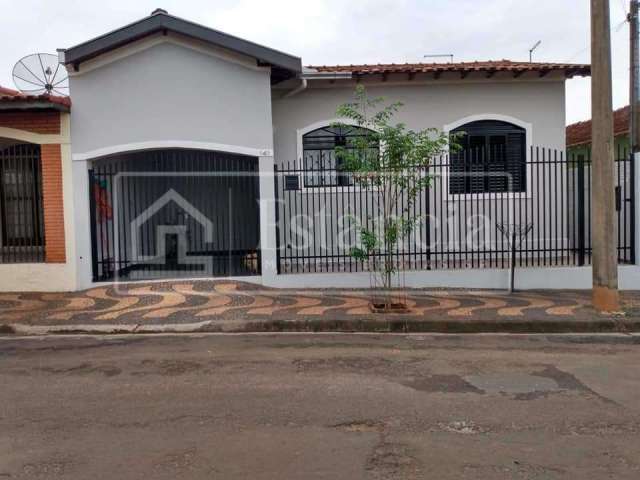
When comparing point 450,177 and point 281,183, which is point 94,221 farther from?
point 450,177

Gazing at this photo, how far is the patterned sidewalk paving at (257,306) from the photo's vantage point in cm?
859

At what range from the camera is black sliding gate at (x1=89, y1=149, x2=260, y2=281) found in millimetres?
11508

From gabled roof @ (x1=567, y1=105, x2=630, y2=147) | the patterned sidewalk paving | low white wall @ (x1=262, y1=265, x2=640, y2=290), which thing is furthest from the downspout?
gabled roof @ (x1=567, y1=105, x2=630, y2=147)

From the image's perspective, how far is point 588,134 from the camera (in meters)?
17.6

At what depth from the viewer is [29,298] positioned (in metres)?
10.3

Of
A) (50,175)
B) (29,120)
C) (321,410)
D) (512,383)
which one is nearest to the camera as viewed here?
(321,410)

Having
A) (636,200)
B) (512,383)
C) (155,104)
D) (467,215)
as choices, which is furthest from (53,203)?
(636,200)

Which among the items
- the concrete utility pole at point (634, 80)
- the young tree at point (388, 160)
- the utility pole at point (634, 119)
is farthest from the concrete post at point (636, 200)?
the young tree at point (388, 160)

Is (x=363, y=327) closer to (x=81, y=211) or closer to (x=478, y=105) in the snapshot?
(x=81, y=211)

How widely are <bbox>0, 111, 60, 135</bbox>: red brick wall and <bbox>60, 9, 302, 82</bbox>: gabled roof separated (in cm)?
103

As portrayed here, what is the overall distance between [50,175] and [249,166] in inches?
142

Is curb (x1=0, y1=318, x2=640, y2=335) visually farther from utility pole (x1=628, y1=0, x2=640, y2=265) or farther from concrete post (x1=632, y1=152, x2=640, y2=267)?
utility pole (x1=628, y1=0, x2=640, y2=265)

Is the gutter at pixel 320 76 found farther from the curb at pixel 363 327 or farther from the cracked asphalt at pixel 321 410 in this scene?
the cracked asphalt at pixel 321 410

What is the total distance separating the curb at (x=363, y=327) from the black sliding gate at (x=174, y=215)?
9.61 ft
